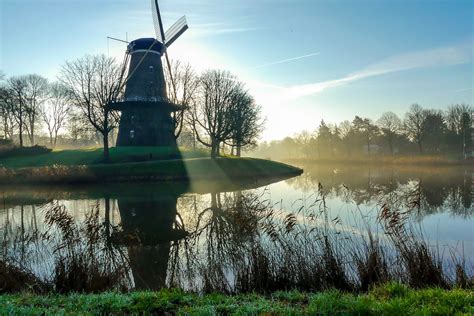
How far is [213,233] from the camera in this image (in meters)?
11.7

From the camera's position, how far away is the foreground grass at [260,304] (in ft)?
15.1

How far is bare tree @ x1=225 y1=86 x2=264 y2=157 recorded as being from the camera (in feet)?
145

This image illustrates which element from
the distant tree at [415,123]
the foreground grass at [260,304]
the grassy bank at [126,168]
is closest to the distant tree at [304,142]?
the distant tree at [415,123]

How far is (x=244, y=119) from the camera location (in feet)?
151

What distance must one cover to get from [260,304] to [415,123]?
74.4 metres

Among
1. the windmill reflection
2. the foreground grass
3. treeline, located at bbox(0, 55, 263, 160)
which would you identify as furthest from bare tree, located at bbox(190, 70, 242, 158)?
the foreground grass

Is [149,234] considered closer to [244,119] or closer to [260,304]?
[260,304]

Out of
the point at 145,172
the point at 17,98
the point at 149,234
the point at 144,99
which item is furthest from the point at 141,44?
the point at 149,234

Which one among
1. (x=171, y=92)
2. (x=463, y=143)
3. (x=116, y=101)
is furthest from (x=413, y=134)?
(x=116, y=101)

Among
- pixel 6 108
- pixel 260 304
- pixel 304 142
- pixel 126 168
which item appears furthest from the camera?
pixel 304 142

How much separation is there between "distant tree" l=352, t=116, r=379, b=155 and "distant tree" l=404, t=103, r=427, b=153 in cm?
768

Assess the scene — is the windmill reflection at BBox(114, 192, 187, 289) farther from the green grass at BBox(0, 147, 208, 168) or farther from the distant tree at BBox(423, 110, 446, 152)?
the distant tree at BBox(423, 110, 446, 152)

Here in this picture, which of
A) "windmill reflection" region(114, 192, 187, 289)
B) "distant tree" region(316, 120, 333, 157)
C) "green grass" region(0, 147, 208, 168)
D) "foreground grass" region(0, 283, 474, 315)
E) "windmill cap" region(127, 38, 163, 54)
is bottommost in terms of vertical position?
"windmill reflection" region(114, 192, 187, 289)

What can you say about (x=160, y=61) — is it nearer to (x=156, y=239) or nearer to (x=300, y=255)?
(x=156, y=239)
